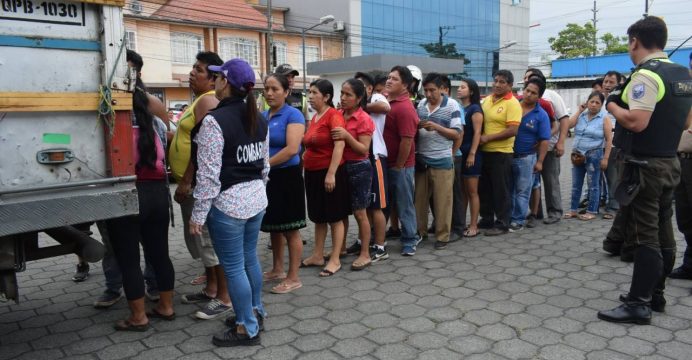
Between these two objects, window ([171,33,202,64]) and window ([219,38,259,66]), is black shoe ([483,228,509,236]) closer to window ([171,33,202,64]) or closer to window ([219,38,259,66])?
window ([171,33,202,64])

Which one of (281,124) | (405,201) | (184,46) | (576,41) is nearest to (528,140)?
(405,201)

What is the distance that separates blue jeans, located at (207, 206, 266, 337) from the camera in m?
3.24

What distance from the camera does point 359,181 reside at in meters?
4.93

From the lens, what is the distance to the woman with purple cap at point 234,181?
314 cm

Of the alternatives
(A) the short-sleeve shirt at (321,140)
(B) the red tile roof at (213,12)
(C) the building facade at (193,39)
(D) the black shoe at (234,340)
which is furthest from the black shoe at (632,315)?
(B) the red tile roof at (213,12)

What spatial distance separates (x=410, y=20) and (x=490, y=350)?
4685 centimetres

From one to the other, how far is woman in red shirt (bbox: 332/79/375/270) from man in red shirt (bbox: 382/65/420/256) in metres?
0.48

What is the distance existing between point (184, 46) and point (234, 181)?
3402 cm

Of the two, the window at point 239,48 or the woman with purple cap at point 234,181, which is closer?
the woman with purple cap at point 234,181

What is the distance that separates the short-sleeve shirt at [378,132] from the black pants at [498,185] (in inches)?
58.5

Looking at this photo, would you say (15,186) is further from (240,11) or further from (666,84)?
(240,11)

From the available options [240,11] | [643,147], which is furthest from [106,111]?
[240,11]

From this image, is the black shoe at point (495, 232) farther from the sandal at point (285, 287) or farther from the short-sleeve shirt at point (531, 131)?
the sandal at point (285, 287)

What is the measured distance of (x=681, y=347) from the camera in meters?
3.29
